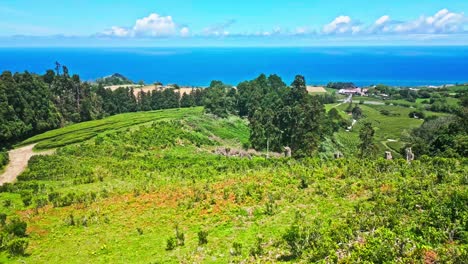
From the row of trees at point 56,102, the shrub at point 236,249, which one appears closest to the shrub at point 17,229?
the shrub at point 236,249

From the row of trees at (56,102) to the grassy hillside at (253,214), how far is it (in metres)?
29.4

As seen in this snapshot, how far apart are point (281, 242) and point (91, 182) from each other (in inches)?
821

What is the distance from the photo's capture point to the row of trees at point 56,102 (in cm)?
5738

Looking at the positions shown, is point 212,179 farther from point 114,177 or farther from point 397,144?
point 397,144

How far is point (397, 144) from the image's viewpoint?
269 ft

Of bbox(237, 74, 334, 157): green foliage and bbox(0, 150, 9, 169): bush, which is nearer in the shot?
bbox(0, 150, 9, 169): bush

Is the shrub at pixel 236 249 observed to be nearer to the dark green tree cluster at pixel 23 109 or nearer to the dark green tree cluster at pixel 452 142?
the dark green tree cluster at pixel 452 142

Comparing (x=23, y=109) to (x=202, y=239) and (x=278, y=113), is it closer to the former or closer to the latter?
(x=278, y=113)

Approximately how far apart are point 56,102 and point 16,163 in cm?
3876

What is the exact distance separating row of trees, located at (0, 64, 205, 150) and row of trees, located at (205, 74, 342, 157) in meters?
24.7

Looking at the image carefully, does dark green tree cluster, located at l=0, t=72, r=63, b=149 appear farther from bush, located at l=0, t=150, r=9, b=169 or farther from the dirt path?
bush, located at l=0, t=150, r=9, b=169

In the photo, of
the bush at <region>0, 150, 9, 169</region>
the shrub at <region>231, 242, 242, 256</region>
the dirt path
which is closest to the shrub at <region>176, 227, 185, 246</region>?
the shrub at <region>231, 242, 242, 256</region>

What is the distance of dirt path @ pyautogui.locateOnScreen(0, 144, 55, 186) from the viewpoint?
3745cm

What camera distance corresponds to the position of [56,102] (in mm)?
78625
